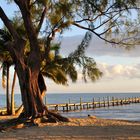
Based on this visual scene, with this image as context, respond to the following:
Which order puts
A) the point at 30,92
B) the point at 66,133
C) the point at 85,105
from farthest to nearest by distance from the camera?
the point at 85,105 → the point at 30,92 → the point at 66,133

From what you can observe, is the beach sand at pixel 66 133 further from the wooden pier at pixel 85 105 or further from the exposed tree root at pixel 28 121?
the wooden pier at pixel 85 105

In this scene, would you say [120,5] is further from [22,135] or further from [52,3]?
[22,135]

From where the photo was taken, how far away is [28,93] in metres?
22.3

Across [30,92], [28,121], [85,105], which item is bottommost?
[85,105]

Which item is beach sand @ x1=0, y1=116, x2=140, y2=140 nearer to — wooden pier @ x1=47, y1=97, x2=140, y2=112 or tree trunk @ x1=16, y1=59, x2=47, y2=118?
tree trunk @ x1=16, y1=59, x2=47, y2=118

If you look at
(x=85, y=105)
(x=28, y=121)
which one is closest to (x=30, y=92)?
(x=28, y=121)

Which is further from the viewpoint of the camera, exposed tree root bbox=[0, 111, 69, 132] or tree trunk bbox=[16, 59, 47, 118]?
tree trunk bbox=[16, 59, 47, 118]

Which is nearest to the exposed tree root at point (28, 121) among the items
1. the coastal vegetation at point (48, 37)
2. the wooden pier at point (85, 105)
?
the coastal vegetation at point (48, 37)

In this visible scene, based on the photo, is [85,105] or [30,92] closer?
[30,92]

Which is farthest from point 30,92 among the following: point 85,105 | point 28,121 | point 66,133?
point 85,105

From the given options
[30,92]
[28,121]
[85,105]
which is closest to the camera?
[28,121]

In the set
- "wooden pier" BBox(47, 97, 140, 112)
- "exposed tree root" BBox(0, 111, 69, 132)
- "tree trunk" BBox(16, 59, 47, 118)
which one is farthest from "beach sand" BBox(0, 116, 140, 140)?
"wooden pier" BBox(47, 97, 140, 112)

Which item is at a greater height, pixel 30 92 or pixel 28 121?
pixel 30 92

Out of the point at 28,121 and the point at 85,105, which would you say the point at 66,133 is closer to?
the point at 28,121
